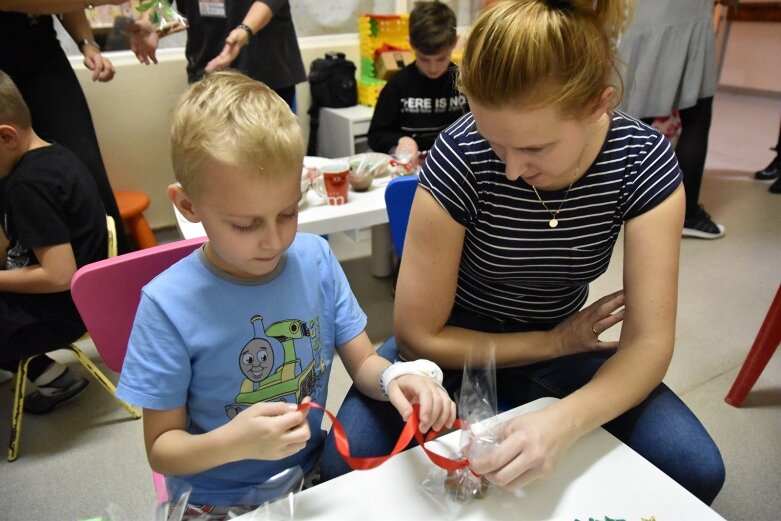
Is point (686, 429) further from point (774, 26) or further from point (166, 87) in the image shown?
point (774, 26)

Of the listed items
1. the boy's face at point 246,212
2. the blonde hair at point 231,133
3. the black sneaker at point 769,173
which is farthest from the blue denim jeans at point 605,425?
the black sneaker at point 769,173

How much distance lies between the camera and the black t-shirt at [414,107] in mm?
2592

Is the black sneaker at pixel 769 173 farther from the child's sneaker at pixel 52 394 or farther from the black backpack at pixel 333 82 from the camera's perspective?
the child's sneaker at pixel 52 394

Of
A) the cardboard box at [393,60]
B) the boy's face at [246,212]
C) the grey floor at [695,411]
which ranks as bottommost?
the grey floor at [695,411]

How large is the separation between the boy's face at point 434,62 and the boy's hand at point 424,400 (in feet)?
6.31

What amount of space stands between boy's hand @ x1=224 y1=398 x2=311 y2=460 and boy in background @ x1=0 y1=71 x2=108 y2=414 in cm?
109

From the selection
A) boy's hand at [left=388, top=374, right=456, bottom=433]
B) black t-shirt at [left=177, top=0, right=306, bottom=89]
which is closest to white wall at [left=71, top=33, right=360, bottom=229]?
black t-shirt at [left=177, top=0, right=306, bottom=89]

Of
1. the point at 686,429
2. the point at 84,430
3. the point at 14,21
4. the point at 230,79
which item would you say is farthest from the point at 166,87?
the point at 686,429

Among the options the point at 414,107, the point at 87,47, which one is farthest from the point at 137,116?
the point at 414,107

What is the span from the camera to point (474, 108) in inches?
36.1

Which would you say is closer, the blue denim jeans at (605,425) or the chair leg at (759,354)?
the blue denim jeans at (605,425)

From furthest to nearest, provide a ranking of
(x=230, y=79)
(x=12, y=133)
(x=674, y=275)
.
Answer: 1. (x=12, y=133)
2. (x=674, y=275)
3. (x=230, y=79)

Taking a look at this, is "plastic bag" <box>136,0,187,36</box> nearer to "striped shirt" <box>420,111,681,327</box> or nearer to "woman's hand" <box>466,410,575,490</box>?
"striped shirt" <box>420,111,681,327</box>

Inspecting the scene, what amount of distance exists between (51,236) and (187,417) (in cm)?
91
